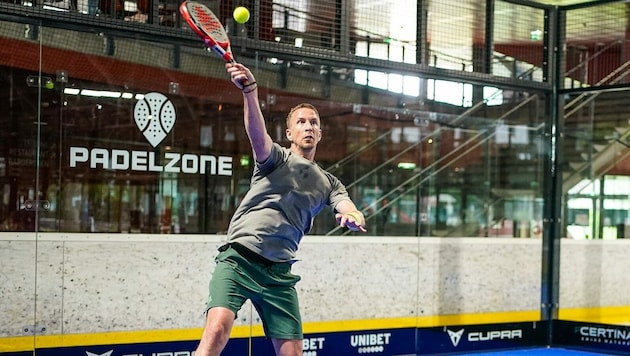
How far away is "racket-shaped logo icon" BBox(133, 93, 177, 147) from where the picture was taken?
6719mm

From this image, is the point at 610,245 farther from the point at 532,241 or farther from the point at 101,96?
the point at 101,96

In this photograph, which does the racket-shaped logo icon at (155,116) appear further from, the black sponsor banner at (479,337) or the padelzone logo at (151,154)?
the black sponsor banner at (479,337)

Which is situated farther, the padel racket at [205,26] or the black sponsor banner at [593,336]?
the black sponsor banner at [593,336]

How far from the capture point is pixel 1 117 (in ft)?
20.4

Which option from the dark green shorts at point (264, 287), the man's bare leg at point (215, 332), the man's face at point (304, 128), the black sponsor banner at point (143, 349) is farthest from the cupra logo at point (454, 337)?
the man's bare leg at point (215, 332)

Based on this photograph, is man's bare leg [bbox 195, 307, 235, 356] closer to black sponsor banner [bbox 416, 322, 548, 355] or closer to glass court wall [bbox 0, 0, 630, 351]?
glass court wall [bbox 0, 0, 630, 351]

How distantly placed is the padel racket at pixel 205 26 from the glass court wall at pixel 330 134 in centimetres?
193

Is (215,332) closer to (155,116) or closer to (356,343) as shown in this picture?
(155,116)

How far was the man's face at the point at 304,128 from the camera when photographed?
4.62m

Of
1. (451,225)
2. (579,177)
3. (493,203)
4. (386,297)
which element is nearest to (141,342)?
(386,297)

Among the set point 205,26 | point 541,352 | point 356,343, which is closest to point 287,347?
point 205,26

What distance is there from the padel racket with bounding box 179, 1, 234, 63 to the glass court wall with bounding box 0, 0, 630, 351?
193 centimetres

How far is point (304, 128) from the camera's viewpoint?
15.2ft

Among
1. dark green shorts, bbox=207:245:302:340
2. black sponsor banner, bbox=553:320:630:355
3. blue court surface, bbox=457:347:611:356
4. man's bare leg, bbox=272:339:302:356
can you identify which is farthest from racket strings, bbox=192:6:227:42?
black sponsor banner, bbox=553:320:630:355
